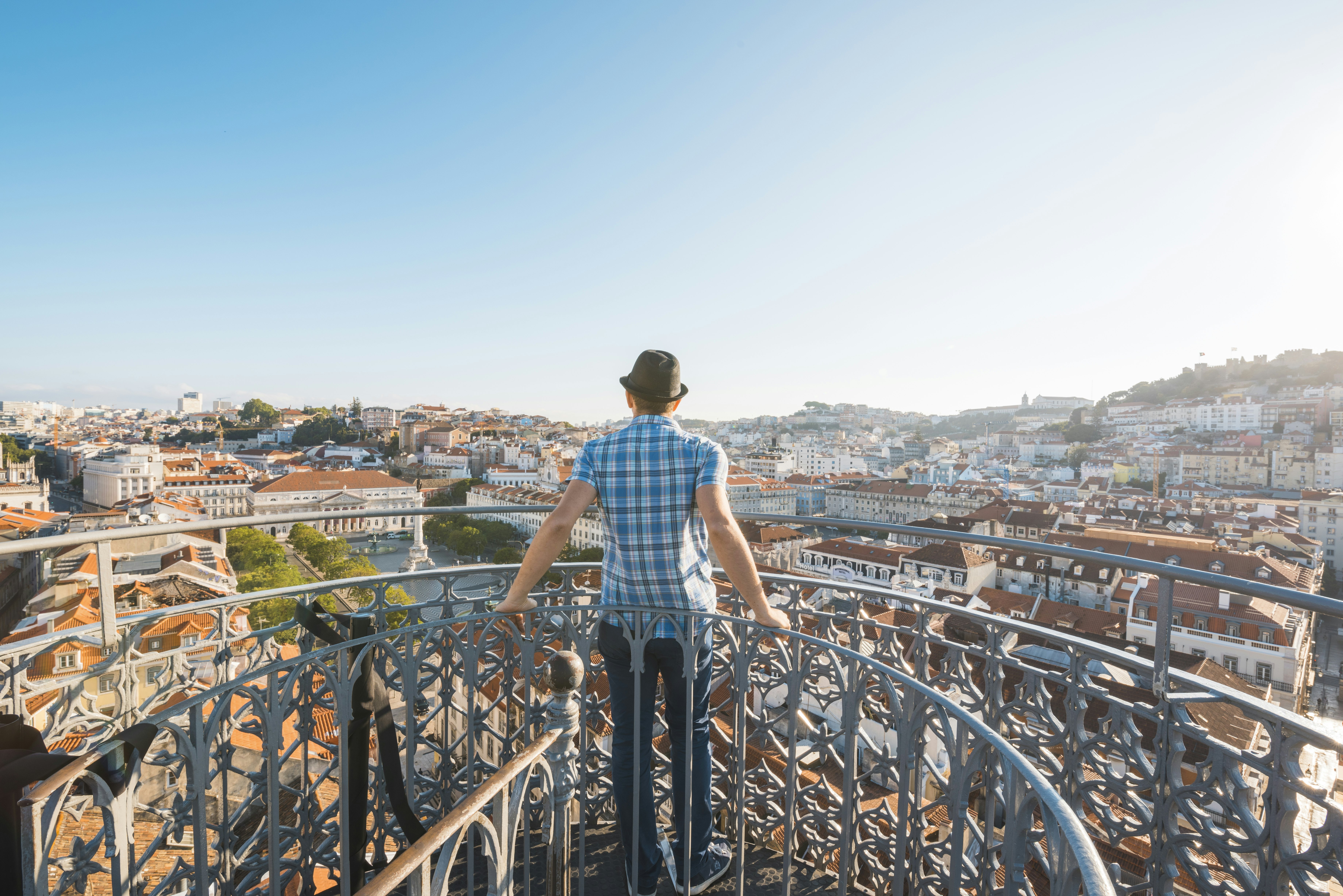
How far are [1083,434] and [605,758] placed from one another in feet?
377

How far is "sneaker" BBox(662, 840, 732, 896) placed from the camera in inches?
83.8

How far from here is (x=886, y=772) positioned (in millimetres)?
1938

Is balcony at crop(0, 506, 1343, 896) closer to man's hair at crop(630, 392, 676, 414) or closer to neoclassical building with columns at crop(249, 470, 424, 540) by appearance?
man's hair at crop(630, 392, 676, 414)

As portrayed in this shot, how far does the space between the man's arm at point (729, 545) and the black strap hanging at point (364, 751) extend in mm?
1137

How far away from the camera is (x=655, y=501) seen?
185cm

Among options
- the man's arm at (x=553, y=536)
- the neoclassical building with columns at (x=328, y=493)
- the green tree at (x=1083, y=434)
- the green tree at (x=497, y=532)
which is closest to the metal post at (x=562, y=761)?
the man's arm at (x=553, y=536)

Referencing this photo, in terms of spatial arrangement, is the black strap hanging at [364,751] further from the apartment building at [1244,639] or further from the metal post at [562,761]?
the apartment building at [1244,639]

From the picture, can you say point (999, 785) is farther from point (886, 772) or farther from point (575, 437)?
point (575, 437)

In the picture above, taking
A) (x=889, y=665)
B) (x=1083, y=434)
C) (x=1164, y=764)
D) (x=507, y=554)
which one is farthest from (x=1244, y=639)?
(x=1083, y=434)

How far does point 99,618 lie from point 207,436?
115726 mm

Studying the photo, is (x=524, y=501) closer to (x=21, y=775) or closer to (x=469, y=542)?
(x=469, y=542)

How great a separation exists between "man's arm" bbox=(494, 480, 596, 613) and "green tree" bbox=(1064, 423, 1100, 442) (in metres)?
113

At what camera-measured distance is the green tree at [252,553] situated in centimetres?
3453

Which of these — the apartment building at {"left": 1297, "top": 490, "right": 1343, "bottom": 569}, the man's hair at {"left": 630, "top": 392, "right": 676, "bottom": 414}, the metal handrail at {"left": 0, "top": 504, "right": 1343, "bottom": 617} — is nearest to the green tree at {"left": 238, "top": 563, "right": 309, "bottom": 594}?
the metal handrail at {"left": 0, "top": 504, "right": 1343, "bottom": 617}
